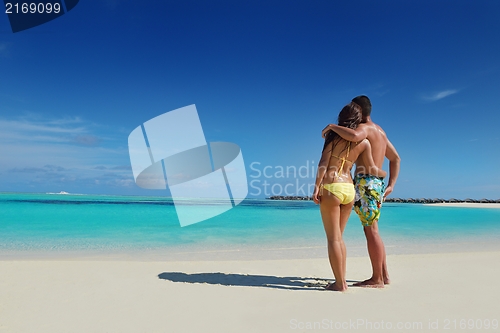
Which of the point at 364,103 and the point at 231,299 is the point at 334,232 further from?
the point at 364,103

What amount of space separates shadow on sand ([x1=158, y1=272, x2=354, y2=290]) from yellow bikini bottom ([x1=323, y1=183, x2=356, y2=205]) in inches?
41.9

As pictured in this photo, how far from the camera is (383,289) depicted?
12.0 ft

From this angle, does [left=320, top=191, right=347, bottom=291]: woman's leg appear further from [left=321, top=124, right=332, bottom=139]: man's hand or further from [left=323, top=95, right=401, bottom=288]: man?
[left=321, top=124, right=332, bottom=139]: man's hand

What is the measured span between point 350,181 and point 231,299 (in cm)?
178

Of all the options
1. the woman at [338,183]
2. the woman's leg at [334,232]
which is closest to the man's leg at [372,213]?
the woman at [338,183]

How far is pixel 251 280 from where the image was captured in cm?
417

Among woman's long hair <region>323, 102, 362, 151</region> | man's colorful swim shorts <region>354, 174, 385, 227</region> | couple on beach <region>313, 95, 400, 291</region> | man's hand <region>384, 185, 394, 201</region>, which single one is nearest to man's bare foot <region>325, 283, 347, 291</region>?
couple on beach <region>313, 95, 400, 291</region>

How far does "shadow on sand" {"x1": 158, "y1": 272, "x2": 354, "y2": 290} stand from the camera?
3906mm

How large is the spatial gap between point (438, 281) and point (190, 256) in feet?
13.7

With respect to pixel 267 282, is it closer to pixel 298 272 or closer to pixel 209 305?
pixel 298 272

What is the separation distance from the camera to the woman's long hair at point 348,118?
3.64 metres

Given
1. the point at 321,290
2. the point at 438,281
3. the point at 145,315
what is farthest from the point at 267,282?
the point at 438,281

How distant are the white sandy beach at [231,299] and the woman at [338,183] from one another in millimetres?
402

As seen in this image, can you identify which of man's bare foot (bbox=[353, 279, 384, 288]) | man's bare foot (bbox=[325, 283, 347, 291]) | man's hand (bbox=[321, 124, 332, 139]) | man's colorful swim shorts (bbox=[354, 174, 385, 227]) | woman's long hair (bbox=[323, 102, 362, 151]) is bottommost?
man's bare foot (bbox=[353, 279, 384, 288])
